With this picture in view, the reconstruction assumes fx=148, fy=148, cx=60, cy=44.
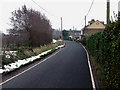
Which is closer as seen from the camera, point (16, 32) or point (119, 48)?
point (119, 48)

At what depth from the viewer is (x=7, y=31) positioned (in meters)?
22.2

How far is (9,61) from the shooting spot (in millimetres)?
12000

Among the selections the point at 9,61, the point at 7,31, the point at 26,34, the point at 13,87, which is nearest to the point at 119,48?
the point at 13,87

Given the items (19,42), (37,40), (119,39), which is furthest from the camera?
(37,40)

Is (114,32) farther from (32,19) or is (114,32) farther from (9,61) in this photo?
(32,19)

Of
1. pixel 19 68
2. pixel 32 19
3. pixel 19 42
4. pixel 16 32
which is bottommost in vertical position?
pixel 19 68

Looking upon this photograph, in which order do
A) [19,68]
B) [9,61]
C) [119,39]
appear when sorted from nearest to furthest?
1. [119,39]
2. [19,68]
3. [9,61]

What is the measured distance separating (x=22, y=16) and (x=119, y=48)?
64.0ft

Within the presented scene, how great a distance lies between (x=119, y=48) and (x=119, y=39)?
291 mm

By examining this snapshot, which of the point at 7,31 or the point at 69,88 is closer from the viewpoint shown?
the point at 69,88

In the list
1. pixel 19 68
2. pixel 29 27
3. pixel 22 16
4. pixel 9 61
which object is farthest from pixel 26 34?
Result: pixel 19 68

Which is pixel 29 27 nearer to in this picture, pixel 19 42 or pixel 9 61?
pixel 19 42

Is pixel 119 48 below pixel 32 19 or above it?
below

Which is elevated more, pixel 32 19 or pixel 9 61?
pixel 32 19
